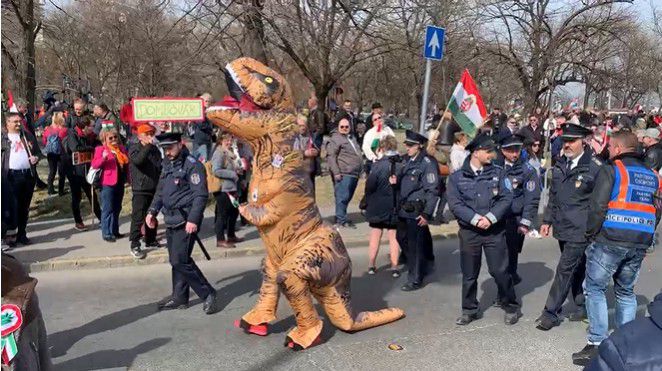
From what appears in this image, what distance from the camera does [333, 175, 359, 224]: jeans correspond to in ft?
30.6

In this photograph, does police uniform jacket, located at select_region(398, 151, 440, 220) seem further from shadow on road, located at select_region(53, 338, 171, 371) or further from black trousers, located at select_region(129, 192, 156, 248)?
black trousers, located at select_region(129, 192, 156, 248)

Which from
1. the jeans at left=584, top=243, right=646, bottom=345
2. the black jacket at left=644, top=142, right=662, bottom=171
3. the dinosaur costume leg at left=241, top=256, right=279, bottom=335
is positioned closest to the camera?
the jeans at left=584, top=243, right=646, bottom=345

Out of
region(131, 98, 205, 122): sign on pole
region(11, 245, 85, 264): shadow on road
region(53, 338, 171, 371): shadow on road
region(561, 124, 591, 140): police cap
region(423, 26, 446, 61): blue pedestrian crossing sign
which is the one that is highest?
region(423, 26, 446, 61): blue pedestrian crossing sign

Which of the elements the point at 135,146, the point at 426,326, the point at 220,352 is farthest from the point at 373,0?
the point at 220,352

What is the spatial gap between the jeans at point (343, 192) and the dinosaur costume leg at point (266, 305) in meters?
4.06

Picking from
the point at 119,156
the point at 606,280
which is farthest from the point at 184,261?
the point at 606,280

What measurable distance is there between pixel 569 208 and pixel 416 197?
1788mm

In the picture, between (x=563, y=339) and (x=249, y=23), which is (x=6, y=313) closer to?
(x=563, y=339)

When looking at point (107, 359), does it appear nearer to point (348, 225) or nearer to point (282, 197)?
point (282, 197)

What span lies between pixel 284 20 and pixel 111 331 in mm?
7090

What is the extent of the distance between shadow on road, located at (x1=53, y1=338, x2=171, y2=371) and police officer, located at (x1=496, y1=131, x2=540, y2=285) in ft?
11.8

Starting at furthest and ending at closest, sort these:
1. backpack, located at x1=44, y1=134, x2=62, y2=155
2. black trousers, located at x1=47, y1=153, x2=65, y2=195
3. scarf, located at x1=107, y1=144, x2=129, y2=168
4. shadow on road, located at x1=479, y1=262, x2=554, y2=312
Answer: black trousers, located at x1=47, y1=153, x2=65, y2=195, backpack, located at x1=44, y1=134, x2=62, y2=155, scarf, located at x1=107, y1=144, x2=129, y2=168, shadow on road, located at x1=479, y1=262, x2=554, y2=312

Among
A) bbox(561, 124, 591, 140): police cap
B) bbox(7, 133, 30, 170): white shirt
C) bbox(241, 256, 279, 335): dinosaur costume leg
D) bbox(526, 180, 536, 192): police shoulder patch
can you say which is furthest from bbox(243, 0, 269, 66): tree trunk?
bbox(561, 124, 591, 140): police cap

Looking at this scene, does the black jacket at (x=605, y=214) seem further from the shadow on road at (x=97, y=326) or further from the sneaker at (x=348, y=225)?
the sneaker at (x=348, y=225)
